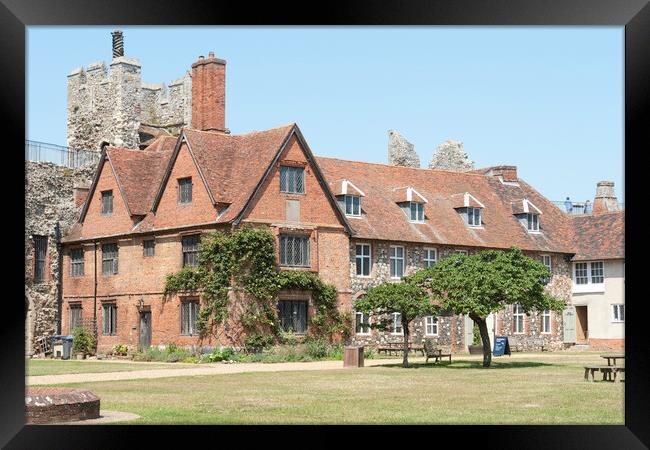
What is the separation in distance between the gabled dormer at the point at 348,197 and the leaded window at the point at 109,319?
32.4ft

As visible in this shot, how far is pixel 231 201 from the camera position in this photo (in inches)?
1502

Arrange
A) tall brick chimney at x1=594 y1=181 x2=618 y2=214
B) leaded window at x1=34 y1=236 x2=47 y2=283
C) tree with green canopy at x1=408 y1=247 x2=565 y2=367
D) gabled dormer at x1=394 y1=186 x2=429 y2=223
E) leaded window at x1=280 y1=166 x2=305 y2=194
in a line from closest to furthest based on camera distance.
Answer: tree with green canopy at x1=408 y1=247 x2=565 y2=367 < leaded window at x1=280 y1=166 x2=305 y2=194 < leaded window at x1=34 y1=236 x2=47 y2=283 < gabled dormer at x1=394 y1=186 x2=429 y2=223 < tall brick chimney at x1=594 y1=181 x2=618 y2=214

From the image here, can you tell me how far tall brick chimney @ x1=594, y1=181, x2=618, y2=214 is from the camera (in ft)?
188

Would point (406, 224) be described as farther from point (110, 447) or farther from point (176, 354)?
point (110, 447)

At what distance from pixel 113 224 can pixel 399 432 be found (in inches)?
1265

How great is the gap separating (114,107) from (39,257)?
1286 cm

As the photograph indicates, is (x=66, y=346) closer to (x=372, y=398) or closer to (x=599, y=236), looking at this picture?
(x=372, y=398)

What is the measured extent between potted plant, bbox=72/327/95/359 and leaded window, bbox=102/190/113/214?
191 inches

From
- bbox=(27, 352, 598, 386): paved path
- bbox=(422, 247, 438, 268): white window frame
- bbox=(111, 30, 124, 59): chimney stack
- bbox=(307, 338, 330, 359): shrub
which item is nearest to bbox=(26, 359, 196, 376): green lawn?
bbox=(27, 352, 598, 386): paved path

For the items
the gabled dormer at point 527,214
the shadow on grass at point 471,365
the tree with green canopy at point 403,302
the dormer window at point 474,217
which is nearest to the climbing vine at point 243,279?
the tree with green canopy at point 403,302

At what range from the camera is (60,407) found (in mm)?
15297

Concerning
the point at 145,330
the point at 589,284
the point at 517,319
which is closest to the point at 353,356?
the point at 145,330

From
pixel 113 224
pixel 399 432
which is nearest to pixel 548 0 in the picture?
pixel 399 432

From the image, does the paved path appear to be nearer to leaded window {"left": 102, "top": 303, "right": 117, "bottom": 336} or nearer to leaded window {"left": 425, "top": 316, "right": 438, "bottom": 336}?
leaded window {"left": 425, "top": 316, "right": 438, "bottom": 336}
